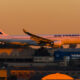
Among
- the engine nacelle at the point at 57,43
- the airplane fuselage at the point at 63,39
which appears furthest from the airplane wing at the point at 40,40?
the engine nacelle at the point at 57,43

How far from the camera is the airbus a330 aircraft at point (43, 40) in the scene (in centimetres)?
7481

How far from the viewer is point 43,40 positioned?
79.1 meters

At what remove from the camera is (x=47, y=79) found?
35.0 meters

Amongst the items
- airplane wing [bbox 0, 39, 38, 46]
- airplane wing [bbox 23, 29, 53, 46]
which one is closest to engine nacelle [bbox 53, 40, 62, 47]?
airplane wing [bbox 23, 29, 53, 46]

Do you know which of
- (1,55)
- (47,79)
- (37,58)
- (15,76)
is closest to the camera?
(47,79)

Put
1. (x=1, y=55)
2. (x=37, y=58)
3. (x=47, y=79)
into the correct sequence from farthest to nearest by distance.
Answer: (x=1, y=55)
(x=37, y=58)
(x=47, y=79)

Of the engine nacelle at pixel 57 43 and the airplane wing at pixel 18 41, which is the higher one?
the airplane wing at pixel 18 41

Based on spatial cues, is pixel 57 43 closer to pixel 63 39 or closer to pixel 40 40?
pixel 63 39

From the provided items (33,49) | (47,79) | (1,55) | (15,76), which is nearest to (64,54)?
(33,49)

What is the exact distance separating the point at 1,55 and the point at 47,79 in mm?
47288

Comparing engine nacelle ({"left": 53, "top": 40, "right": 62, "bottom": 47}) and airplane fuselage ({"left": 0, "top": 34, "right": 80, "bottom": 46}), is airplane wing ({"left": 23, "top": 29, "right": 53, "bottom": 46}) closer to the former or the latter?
airplane fuselage ({"left": 0, "top": 34, "right": 80, "bottom": 46})

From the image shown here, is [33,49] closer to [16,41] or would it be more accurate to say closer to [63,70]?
[16,41]

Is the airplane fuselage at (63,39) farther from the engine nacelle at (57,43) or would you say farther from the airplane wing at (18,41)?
the airplane wing at (18,41)

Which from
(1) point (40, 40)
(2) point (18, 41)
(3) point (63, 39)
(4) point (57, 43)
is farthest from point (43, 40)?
(2) point (18, 41)
